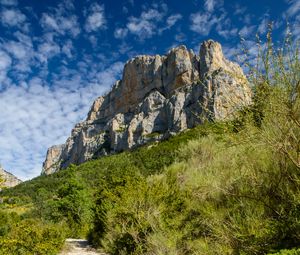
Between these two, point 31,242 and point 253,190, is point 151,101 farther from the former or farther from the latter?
point 253,190

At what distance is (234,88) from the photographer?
614 centimetres

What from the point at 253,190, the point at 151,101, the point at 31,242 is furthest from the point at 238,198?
the point at 151,101

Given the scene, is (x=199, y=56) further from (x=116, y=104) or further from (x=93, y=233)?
(x=93, y=233)

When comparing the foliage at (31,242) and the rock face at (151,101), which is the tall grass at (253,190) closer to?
the foliage at (31,242)

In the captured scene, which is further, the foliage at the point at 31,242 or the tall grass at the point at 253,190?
the foliage at the point at 31,242

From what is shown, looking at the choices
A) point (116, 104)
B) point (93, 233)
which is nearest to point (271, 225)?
point (93, 233)

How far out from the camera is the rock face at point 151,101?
9300 cm

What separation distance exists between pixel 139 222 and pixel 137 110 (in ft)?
351

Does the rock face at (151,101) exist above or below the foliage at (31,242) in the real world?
above

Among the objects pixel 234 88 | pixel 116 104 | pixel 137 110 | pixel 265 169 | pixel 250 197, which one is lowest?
pixel 250 197

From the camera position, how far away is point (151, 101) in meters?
109

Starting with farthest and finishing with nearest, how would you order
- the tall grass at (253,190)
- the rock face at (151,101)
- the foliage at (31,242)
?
the rock face at (151,101), the foliage at (31,242), the tall grass at (253,190)

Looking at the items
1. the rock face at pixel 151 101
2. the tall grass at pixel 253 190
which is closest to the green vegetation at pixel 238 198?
the tall grass at pixel 253 190

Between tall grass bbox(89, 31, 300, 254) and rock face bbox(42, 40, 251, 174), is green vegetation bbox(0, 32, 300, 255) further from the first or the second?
rock face bbox(42, 40, 251, 174)
